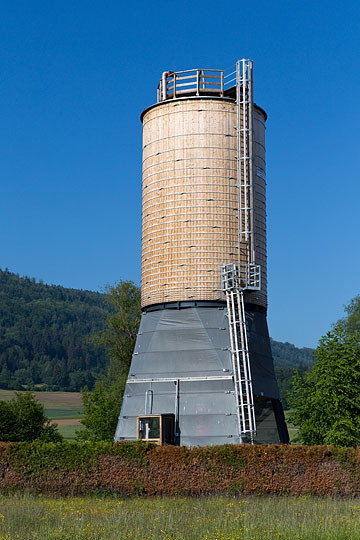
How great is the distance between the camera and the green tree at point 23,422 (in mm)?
41750

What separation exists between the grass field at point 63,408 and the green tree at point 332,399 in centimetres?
5995

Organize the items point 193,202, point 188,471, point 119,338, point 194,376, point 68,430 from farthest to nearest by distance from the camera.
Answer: point 68,430
point 119,338
point 193,202
point 194,376
point 188,471

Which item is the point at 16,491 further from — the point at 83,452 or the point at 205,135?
the point at 205,135

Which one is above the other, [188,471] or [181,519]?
[188,471]

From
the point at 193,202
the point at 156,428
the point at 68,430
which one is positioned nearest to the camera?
the point at 156,428

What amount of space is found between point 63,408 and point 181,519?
12791 cm

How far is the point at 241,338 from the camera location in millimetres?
33062

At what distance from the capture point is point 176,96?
36688 millimetres

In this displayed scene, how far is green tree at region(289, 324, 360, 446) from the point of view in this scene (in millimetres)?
34750

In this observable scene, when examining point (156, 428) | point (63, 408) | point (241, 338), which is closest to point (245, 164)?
point (241, 338)

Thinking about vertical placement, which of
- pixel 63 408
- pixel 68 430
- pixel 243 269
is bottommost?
pixel 68 430

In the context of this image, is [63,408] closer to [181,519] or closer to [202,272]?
[202,272]

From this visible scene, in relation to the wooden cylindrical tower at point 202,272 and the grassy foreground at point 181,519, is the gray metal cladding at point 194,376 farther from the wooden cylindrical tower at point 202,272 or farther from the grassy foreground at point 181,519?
the grassy foreground at point 181,519

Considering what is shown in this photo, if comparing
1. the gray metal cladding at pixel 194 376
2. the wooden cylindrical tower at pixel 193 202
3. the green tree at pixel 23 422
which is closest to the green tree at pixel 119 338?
the green tree at pixel 23 422
